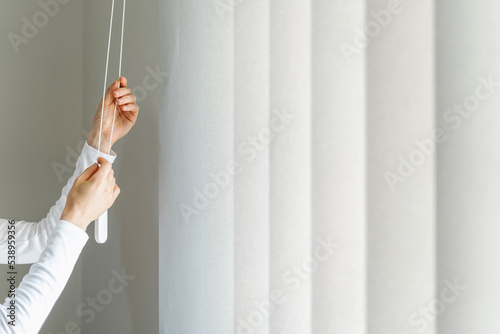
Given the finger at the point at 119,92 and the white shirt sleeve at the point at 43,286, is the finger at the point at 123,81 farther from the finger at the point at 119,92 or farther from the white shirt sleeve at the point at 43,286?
the white shirt sleeve at the point at 43,286

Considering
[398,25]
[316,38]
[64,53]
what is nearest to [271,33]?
[316,38]

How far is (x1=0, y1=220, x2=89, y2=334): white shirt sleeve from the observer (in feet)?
2.27

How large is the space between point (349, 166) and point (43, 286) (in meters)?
0.55

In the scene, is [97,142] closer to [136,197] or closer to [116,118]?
[116,118]

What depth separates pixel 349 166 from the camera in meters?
0.44

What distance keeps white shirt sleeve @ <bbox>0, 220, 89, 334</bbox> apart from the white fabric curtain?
0.23 metres

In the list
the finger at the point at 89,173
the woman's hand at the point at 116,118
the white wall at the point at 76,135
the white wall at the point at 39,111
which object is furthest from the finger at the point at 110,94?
the white wall at the point at 39,111

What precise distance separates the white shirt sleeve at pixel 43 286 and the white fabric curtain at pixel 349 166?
0.75 ft

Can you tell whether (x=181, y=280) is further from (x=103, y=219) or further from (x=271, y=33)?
(x=271, y=33)

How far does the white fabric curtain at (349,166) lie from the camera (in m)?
0.36

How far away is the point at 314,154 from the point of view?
0.48m

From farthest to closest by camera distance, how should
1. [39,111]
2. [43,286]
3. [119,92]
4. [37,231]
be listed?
[39,111] → [37,231] → [119,92] → [43,286]

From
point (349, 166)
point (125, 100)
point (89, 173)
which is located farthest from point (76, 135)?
→ point (349, 166)

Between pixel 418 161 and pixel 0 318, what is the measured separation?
2.14ft
